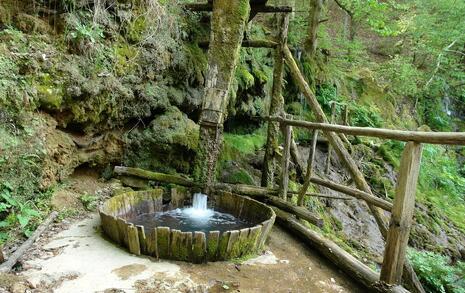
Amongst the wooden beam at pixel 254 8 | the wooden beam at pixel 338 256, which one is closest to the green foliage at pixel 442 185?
the wooden beam at pixel 338 256

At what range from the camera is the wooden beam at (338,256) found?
339 centimetres

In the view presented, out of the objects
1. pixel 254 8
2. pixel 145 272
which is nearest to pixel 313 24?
pixel 254 8

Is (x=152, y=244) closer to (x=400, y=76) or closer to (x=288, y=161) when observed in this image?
(x=288, y=161)

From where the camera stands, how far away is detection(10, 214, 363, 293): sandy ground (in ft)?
9.70

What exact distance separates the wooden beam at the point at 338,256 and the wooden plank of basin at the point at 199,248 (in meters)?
1.51

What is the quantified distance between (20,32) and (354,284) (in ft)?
15.3

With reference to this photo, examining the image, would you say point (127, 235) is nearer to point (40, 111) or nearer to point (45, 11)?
point (40, 111)

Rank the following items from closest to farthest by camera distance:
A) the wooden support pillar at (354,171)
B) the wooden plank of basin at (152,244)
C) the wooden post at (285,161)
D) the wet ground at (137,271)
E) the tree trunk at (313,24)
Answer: the wet ground at (137,271), the wooden plank of basin at (152,244), the wooden support pillar at (354,171), the wooden post at (285,161), the tree trunk at (313,24)

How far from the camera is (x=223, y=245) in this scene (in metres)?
3.63

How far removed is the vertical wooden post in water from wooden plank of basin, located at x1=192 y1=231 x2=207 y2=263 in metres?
1.73

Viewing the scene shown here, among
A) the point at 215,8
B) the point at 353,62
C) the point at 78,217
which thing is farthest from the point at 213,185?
the point at 353,62

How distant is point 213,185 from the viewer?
538 cm

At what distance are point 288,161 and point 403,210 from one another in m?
2.49

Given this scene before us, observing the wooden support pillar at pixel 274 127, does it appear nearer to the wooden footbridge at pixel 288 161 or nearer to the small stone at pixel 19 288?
the wooden footbridge at pixel 288 161
